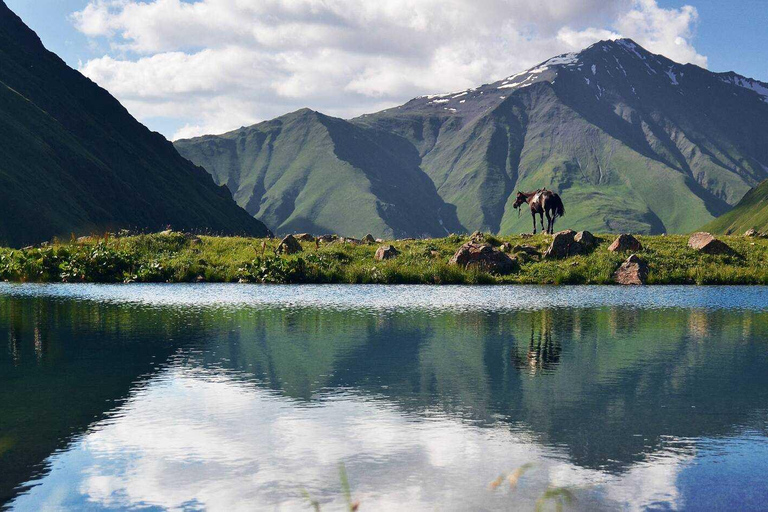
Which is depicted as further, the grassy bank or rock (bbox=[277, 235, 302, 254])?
rock (bbox=[277, 235, 302, 254])

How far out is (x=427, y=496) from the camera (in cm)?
1137

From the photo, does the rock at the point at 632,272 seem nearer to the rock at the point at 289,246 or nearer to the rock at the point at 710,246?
the rock at the point at 710,246

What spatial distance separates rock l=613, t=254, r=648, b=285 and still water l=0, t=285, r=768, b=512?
26.1m

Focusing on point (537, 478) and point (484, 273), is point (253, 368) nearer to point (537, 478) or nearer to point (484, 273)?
point (537, 478)

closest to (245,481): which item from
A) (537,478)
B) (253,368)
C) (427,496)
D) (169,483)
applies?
(169,483)

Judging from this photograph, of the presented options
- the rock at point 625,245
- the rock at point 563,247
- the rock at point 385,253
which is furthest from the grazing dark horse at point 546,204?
the rock at point 385,253

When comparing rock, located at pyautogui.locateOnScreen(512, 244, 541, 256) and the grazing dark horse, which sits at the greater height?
the grazing dark horse

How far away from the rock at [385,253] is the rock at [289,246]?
690 centimetres

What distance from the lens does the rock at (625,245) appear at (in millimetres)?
65438

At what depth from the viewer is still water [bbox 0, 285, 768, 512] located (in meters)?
11.6

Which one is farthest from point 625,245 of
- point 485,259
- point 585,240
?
point 485,259

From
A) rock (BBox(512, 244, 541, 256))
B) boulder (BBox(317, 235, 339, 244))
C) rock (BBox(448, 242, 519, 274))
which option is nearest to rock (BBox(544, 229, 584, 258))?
rock (BBox(512, 244, 541, 256))

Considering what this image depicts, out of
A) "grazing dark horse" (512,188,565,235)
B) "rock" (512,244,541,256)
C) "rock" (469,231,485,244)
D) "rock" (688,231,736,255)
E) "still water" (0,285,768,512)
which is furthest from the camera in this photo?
"grazing dark horse" (512,188,565,235)

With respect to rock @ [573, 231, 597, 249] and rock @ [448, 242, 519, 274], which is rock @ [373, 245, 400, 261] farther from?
rock @ [573, 231, 597, 249]
